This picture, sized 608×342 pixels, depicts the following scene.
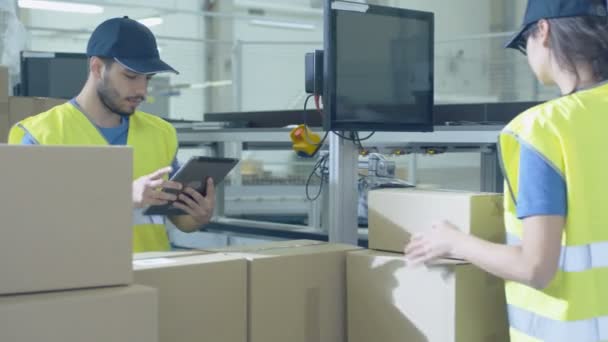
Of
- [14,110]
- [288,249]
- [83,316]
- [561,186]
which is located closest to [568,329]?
[561,186]

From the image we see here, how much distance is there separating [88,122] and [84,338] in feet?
3.11

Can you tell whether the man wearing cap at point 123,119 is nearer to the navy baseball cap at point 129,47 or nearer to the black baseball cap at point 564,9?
the navy baseball cap at point 129,47

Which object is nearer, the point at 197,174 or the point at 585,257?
the point at 585,257

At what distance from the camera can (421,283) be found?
1.60 meters

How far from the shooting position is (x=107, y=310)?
128cm

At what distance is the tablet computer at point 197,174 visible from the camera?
1847 mm

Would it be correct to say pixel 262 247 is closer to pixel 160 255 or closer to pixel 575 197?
pixel 160 255

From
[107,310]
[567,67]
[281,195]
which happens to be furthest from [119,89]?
[281,195]

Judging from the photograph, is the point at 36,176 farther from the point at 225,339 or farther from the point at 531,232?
the point at 531,232

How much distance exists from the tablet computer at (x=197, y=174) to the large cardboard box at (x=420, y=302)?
388 millimetres

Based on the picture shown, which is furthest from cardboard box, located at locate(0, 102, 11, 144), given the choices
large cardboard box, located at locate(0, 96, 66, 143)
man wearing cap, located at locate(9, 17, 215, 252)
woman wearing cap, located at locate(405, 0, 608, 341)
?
woman wearing cap, located at locate(405, 0, 608, 341)

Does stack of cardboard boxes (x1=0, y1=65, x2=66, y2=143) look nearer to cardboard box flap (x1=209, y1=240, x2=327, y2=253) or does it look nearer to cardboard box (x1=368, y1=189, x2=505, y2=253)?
cardboard box flap (x1=209, y1=240, x2=327, y2=253)

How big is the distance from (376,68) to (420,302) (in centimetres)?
65

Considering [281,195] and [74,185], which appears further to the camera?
[281,195]
